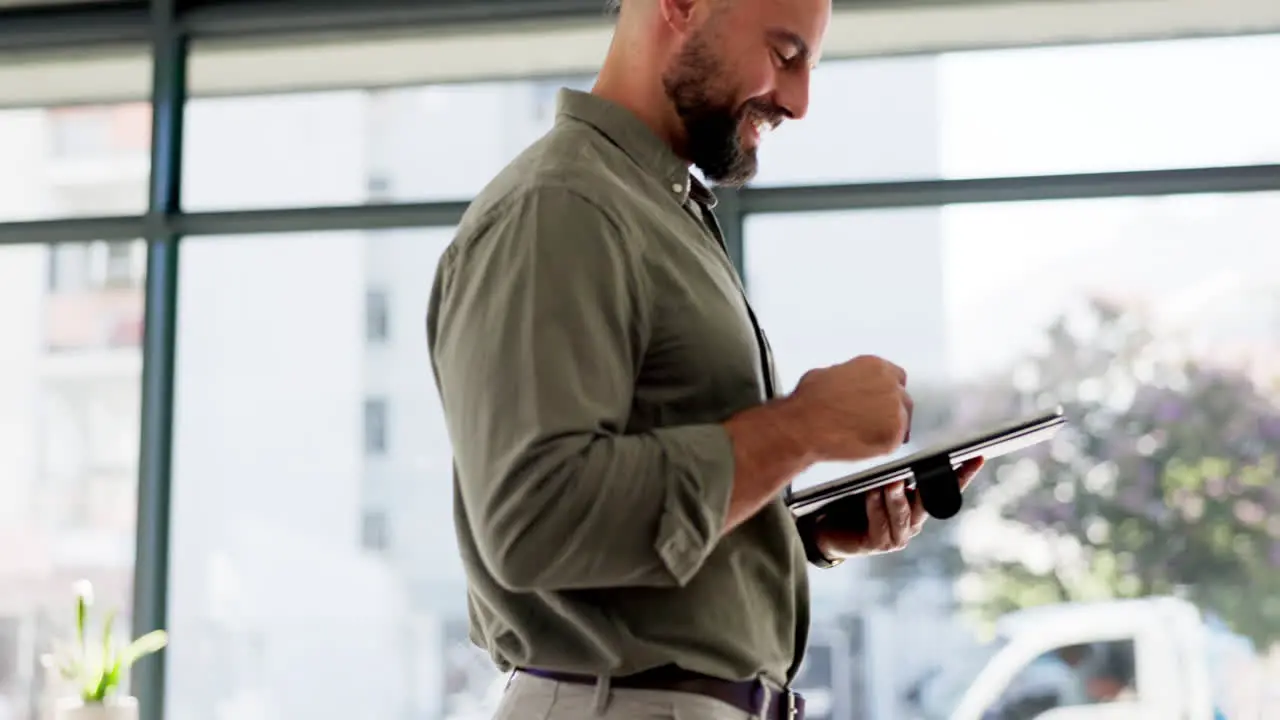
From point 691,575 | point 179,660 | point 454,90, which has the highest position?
point 454,90

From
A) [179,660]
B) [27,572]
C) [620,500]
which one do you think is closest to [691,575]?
[620,500]

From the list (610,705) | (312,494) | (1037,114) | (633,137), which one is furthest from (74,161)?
(610,705)

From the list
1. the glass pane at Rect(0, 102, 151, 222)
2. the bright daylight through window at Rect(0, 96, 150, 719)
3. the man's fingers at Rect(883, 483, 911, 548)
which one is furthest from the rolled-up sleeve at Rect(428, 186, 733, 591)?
the glass pane at Rect(0, 102, 151, 222)

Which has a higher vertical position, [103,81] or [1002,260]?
[103,81]

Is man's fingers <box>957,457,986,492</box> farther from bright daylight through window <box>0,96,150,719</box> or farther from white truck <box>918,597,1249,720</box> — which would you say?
bright daylight through window <box>0,96,150,719</box>

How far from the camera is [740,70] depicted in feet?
4.11

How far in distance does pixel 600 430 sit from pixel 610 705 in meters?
0.21

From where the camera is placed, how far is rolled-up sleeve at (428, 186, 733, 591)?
0.98 m

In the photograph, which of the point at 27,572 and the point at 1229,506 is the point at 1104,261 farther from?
the point at 27,572

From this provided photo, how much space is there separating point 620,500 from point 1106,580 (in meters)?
2.84

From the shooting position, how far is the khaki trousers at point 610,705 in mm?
1065

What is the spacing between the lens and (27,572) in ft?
13.7

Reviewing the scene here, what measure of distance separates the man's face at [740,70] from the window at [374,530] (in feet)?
9.19

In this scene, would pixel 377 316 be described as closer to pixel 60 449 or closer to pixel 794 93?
pixel 60 449
